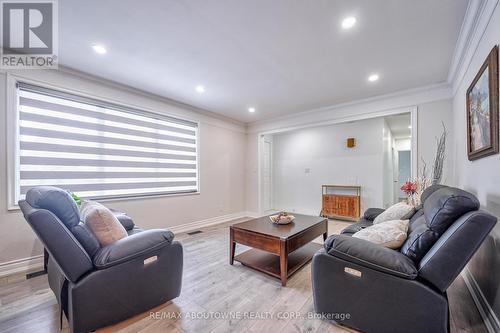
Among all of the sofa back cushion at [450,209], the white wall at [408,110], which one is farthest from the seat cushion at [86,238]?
the white wall at [408,110]

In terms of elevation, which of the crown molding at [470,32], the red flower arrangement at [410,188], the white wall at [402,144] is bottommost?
the red flower arrangement at [410,188]

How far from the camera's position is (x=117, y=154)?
336 cm

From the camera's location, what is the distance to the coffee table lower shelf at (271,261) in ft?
7.73

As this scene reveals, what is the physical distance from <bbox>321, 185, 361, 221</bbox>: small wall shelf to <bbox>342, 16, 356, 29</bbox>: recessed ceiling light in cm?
395

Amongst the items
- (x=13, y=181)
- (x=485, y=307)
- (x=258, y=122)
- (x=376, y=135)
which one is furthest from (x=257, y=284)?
(x=376, y=135)

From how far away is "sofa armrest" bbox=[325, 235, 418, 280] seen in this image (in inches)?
51.9

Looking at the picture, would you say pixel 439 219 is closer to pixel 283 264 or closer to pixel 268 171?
pixel 283 264

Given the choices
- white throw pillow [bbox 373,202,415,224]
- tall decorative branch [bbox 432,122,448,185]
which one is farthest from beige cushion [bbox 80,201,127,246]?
tall decorative branch [bbox 432,122,448,185]

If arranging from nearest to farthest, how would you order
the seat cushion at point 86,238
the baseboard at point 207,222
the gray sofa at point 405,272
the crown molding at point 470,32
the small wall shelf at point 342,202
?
the gray sofa at point 405,272
the seat cushion at point 86,238
the crown molding at point 470,32
the baseboard at point 207,222
the small wall shelf at point 342,202

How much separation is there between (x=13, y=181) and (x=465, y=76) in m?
5.38

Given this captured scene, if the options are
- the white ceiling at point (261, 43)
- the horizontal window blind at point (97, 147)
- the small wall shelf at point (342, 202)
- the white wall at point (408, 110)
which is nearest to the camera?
the white ceiling at point (261, 43)

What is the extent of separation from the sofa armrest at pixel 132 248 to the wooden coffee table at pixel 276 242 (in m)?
0.95

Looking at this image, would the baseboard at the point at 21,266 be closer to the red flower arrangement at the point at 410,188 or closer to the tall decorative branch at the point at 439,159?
the red flower arrangement at the point at 410,188

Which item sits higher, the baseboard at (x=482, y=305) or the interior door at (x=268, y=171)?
the interior door at (x=268, y=171)
